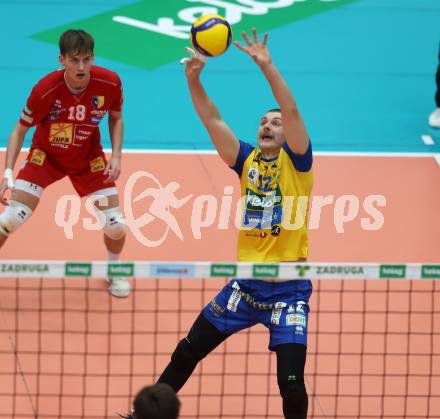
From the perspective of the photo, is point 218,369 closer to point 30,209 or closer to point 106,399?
point 106,399

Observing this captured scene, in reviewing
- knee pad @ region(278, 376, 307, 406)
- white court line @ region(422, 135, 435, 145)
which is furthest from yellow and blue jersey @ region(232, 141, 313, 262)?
white court line @ region(422, 135, 435, 145)

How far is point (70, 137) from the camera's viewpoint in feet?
31.2

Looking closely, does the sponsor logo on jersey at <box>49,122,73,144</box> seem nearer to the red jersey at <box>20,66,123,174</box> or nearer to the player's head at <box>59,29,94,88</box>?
the red jersey at <box>20,66,123,174</box>

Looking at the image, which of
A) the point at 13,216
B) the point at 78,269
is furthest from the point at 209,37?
the point at 13,216

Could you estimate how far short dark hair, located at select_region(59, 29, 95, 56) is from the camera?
890 centimetres

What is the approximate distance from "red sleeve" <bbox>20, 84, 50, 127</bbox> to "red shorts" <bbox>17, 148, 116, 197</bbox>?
0.42 m

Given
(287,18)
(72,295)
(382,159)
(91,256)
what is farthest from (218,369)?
(287,18)

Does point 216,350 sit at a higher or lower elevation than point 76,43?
lower

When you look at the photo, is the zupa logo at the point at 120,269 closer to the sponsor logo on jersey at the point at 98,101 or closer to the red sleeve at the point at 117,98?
the sponsor logo on jersey at the point at 98,101

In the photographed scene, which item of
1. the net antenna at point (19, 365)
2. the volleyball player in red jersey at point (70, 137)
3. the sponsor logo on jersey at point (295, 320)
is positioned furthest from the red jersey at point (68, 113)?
the sponsor logo on jersey at point (295, 320)

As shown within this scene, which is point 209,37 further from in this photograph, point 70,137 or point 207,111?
point 70,137

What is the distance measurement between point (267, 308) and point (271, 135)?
1305mm

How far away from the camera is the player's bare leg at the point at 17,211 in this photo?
957 cm

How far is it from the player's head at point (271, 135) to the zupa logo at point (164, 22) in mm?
8404
